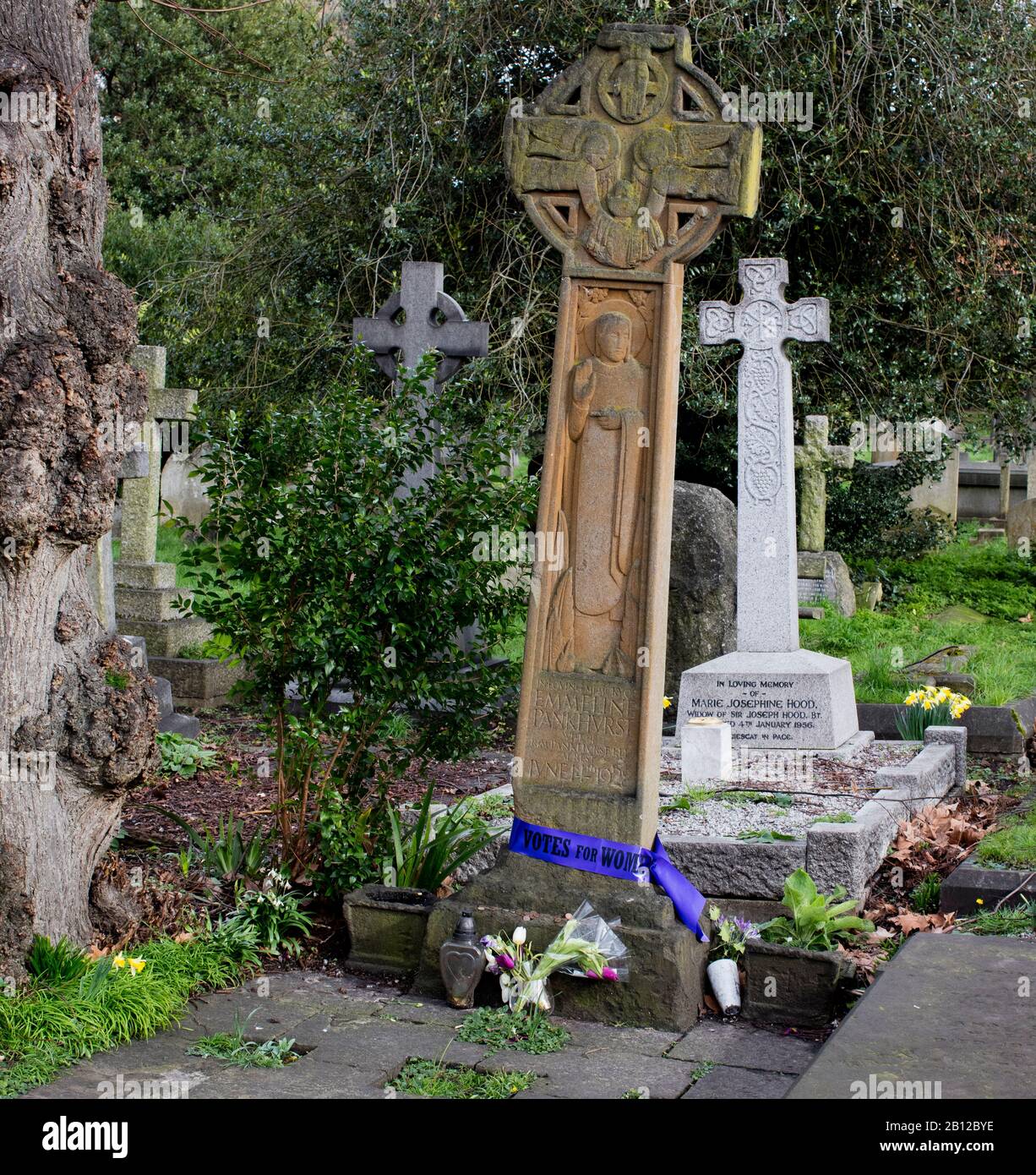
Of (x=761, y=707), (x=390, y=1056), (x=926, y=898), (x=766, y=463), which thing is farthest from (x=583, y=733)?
(x=766, y=463)

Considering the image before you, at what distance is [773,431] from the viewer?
9305 millimetres

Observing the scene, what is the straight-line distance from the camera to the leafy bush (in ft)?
19.0

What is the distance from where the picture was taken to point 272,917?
559 centimetres

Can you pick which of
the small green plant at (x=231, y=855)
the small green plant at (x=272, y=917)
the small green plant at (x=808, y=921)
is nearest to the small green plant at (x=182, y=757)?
the small green plant at (x=231, y=855)

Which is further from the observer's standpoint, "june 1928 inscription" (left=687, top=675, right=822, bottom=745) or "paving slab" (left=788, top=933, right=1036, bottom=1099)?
"june 1928 inscription" (left=687, top=675, right=822, bottom=745)

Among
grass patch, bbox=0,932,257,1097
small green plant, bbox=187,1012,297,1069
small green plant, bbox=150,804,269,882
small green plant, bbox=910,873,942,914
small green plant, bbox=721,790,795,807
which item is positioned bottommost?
small green plant, bbox=187,1012,297,1069

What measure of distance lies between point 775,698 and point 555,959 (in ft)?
14.0

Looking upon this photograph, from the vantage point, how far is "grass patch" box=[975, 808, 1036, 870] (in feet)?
20.1

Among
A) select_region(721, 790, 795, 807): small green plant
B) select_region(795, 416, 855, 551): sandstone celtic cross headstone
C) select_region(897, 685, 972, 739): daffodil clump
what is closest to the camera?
select_region(721, 790, 795, 807): small green plant

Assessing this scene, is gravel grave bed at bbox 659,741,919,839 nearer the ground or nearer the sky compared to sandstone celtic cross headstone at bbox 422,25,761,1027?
nearer the ground

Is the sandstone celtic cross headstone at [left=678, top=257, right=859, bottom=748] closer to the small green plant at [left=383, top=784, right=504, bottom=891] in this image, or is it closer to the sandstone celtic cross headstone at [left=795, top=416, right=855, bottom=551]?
the small green plant at [left=383, top=784, right=504, bottom=891]

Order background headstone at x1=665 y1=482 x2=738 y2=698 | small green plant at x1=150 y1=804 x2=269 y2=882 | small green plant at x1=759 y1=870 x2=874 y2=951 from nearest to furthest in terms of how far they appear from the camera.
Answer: small green plant at x1=759 y1=870 x2=874 y2=951 < small green plant at x1=150 y1=804 x2=269 y2=882 < background headstone at x1=665 y1=482 x2=738 y2=698

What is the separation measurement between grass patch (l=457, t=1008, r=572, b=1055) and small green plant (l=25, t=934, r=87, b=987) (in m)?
1.38

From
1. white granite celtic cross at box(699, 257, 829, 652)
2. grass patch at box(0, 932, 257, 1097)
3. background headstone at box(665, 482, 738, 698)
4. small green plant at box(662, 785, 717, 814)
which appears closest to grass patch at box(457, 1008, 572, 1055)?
grass patch at box(0, 932, 257, 1097)
